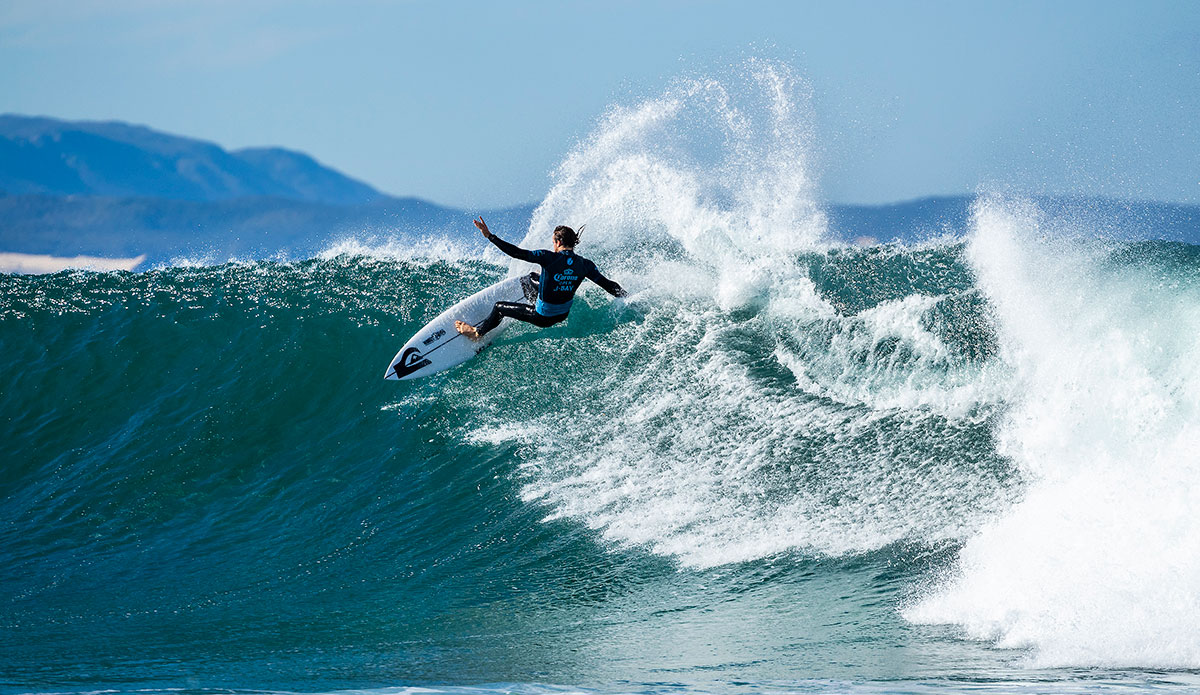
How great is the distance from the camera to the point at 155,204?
358 ft

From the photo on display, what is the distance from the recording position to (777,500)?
633 cm

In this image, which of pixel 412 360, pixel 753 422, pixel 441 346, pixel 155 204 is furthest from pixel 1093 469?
pixel 155 204

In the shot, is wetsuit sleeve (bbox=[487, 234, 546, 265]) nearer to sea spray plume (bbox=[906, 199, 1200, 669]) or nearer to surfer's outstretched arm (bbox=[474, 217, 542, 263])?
surfer's outstretched arm (bbox=[474, 217, 542, 263])

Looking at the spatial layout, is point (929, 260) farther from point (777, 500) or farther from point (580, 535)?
point (580, 535)

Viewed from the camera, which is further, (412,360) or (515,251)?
(412,360)

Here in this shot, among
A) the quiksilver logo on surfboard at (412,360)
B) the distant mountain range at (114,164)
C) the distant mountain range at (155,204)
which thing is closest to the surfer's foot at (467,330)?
the quiksilver logo on surfboard at (412,360)

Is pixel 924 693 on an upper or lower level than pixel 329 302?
lower

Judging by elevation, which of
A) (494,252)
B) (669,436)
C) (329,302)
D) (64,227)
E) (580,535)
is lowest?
(580,535)

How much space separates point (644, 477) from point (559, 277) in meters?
2.05

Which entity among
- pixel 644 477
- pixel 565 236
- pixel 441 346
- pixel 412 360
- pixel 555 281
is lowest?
pixel 644 477

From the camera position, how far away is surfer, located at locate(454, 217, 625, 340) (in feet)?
25.7

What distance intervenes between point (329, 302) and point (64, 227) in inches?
4108

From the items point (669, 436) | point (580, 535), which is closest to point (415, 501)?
point (580, 535)

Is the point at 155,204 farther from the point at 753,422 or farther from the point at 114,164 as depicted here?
the point at 753,422
